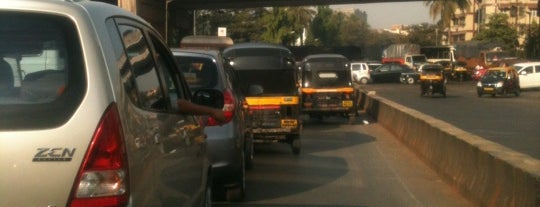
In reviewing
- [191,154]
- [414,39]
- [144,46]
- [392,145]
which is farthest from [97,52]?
[414,39]

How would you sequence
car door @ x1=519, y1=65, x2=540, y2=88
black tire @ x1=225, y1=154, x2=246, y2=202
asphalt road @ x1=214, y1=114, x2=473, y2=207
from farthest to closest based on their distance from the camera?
1. car door @ x1=519, y1=65, x2=540, y2=88
2. asphalt road @ x1=214, y1=114, x2=473, y2=207
3. black tire @ x1=225, y1=154, x2=246, y2=202

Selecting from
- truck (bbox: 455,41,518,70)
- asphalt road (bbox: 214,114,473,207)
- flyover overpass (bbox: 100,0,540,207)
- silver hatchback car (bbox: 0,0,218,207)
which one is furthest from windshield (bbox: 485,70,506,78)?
silver hatchback car (bbox: 0,0,218,207)

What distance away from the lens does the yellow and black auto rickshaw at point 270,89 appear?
16.0m

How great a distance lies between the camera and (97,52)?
12.4ft

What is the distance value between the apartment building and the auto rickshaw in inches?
2475

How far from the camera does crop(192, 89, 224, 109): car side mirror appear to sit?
19.7 ft

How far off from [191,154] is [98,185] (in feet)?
6.24

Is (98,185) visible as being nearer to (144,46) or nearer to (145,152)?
(145,152)

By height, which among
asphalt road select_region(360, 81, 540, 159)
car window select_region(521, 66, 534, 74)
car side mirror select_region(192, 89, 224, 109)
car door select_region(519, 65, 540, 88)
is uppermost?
car side mirror select_region(192, 89, 224, 109)

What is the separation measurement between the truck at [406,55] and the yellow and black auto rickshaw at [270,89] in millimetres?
58367

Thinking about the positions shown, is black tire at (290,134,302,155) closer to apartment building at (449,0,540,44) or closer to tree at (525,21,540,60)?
tree at (525,21,540,60)

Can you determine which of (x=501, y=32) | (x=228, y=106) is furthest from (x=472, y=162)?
(x=501, y=32)

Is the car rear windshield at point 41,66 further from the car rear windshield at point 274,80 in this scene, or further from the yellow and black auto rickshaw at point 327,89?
the yellow and black auto rickshaw at point 327,89

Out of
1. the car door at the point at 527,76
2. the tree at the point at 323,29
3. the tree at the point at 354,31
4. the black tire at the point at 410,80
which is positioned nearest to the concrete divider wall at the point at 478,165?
the car door at the point at 527,76
